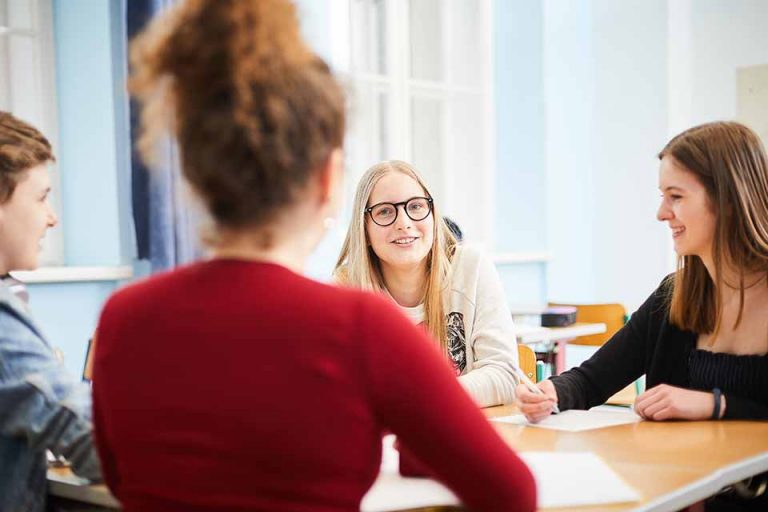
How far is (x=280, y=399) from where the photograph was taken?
0.79m

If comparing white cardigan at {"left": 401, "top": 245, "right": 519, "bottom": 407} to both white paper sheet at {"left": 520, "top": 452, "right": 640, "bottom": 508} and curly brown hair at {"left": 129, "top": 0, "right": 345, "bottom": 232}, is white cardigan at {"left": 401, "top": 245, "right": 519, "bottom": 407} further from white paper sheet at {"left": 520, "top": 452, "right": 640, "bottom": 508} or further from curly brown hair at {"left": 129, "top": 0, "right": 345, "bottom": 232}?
curly brown hair at {"left": 129, "top": 0, "right": 345, "bottom": 232}

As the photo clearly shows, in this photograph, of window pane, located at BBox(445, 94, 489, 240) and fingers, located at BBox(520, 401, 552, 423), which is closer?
fingers, located at BBox(520, 401, 552, 423)

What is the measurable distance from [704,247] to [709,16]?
15.4 ft

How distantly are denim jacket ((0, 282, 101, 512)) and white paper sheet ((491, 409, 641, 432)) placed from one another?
94 cm

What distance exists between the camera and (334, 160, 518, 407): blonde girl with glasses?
237cm

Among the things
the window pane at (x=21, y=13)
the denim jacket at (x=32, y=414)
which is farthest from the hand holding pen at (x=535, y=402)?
the window pane at (x=21, y=13)

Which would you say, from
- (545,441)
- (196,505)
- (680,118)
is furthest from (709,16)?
(196,505)

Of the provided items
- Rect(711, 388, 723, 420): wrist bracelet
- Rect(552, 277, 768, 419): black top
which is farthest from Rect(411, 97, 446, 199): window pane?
Rect(711, 388, 723, 420): wrist bracelet

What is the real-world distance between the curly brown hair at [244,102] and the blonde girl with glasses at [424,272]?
158 centimetres

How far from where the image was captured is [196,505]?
0.81m

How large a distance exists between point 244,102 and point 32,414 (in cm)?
84

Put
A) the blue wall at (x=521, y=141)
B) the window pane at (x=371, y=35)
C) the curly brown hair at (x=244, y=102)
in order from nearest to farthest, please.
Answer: the curly brown hair at (x=244, y=102) → the window pane at (x=371, y=35) → the blue wall at (x=521, y=141)

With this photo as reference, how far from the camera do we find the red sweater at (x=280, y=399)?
79 cm

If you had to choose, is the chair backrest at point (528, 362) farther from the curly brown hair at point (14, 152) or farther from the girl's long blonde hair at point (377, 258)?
the curly brown hair at point (14, 152)
